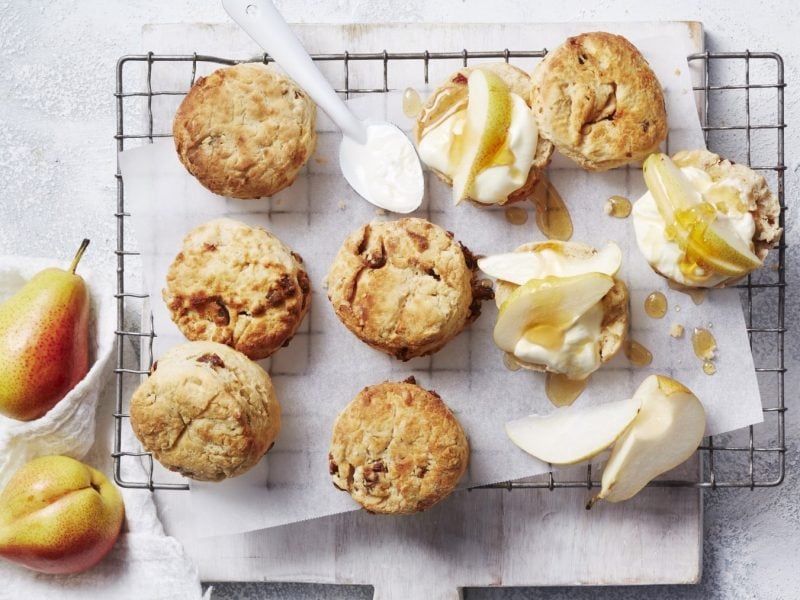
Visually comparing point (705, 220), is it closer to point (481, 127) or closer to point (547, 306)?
point (547, 306)

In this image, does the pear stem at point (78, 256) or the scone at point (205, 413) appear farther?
the pear stem at point (78, 256)

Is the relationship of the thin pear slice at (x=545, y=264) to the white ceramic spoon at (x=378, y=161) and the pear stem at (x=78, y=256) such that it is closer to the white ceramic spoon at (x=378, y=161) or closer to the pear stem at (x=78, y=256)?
the white ceramic spoon at (x=378, y=161)

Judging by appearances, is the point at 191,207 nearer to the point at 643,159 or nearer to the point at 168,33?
the point at 168,33

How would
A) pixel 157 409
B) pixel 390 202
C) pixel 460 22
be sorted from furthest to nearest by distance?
pixel 460 22, pixel 390 202, pixel 157 409

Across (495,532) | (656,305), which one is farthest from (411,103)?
(495,532)

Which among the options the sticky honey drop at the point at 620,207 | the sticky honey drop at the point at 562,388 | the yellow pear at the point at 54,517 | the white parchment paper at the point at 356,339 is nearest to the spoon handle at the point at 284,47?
the white parchment paper at the point at 356,339

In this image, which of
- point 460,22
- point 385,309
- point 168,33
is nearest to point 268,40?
point 168,33
